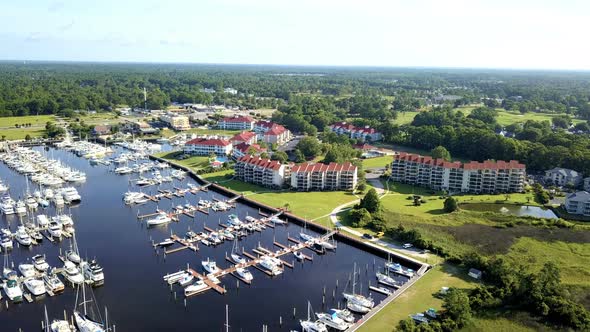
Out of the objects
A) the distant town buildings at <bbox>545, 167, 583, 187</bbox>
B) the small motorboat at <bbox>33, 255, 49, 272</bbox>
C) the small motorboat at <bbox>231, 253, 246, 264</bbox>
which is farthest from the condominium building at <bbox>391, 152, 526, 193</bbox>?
the small motorboat at <bbox>33, 255, 49, 272</bbox>

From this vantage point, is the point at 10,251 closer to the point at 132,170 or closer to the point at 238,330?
the point at 238,330

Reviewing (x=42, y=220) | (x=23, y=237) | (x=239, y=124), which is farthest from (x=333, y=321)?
(x=239, y=124)

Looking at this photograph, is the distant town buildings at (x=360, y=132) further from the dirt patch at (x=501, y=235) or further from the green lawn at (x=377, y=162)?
the dirt patch at (x=501, y=235)

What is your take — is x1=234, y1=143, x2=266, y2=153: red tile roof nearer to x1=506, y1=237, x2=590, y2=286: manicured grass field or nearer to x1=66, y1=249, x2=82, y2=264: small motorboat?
x1=66, y1=249, x2=82, y2=264: small motorboat

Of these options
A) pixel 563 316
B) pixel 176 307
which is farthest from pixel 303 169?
pixel 563 316

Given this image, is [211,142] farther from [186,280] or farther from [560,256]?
[560,256]

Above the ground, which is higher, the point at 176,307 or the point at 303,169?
the point at 303,169

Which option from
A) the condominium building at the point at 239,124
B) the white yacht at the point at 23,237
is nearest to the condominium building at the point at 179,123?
the condominium building at the point at 239,124
